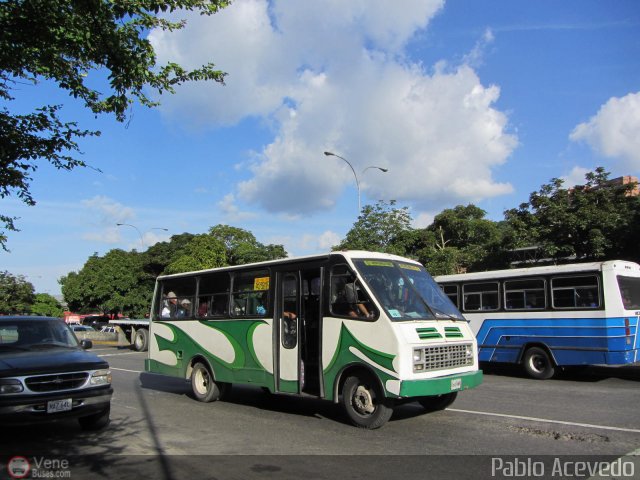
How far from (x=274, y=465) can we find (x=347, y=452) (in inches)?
38.6

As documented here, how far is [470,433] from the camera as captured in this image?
23.4 ft

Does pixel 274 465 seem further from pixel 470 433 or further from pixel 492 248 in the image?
pixel 492 248

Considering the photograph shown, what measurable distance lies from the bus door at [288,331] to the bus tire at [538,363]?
23.9 feet

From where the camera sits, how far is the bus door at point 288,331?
8.65 metres

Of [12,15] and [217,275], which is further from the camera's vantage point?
[217,275]

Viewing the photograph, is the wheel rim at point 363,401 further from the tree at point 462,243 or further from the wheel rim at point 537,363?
the tree at point 462,243

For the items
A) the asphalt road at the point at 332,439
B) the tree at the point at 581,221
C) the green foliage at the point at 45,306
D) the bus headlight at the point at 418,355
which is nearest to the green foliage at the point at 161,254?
the green foliage at the point at 45,306

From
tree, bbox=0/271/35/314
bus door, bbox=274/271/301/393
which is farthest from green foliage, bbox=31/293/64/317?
bus door, bbox=274/271/301/393

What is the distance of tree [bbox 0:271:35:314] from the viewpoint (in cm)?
6172

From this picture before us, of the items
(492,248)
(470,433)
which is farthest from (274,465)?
(492,248)

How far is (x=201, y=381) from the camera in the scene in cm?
1088

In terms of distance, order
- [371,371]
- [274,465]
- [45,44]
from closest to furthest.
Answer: [274,465] → [45,44] → [371,371]

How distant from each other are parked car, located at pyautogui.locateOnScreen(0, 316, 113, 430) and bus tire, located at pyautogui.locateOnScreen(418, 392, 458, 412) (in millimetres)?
5021

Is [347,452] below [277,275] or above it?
below
